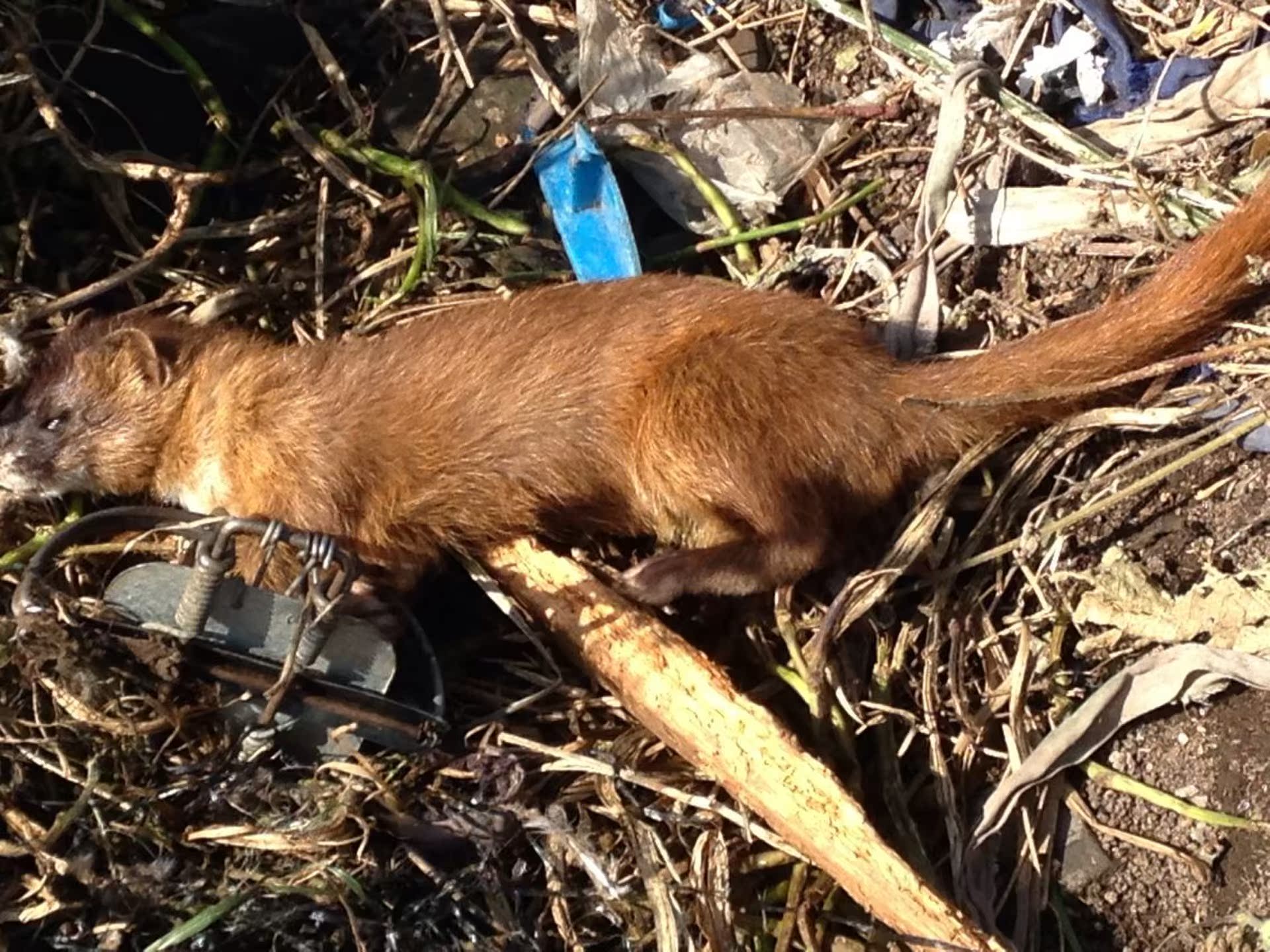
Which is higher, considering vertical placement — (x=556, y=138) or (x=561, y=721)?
(x=556, y=138)

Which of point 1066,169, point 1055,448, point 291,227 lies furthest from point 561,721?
point 1066,169

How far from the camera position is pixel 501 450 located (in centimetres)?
374

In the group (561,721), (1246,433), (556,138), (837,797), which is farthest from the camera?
(556,138)

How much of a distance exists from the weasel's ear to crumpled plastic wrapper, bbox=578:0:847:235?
1.58 m

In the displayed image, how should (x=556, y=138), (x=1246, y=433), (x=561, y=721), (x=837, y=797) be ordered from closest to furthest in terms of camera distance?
(x=837, y=797) < (x=1246, y=433) < (x=561, y=721) < (x=556, y=138)

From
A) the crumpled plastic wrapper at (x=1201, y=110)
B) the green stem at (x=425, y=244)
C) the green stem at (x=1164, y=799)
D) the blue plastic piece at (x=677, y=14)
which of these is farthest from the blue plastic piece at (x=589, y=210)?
the green stem at (x=1164, y=799)

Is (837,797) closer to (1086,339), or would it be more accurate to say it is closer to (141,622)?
(1086,339)

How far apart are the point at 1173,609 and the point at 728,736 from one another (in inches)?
47.4

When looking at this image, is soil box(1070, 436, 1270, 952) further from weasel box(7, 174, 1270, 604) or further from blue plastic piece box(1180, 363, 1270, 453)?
weasel box(7, 174, 1270, 604)

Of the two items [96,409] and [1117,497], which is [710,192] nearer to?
[1117,497]

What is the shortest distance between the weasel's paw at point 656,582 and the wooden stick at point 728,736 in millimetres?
65

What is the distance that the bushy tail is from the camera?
3359 millimetres

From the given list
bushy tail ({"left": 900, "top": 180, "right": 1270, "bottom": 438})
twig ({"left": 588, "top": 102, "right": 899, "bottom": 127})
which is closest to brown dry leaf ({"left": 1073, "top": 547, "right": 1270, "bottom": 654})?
bushy tail ({"left": 900, "top": 180, "right": 1270, "bottom": 438})

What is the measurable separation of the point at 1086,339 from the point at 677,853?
68.0 inches
